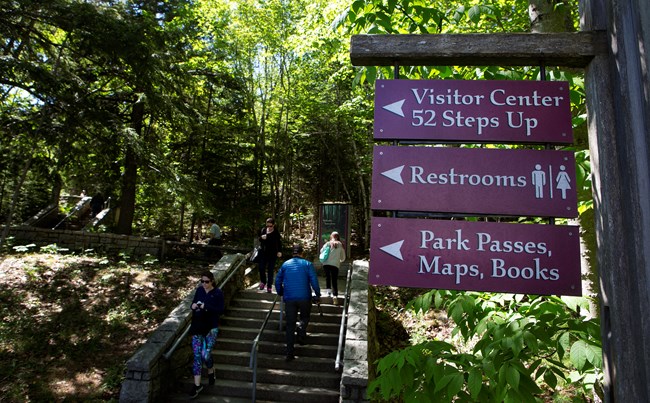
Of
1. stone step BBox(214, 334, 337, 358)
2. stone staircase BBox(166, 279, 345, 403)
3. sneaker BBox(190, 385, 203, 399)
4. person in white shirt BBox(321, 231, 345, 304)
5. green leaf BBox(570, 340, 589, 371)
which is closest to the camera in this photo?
green leaf BBox(570, 340, 589, 371)

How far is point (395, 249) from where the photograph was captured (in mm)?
2273

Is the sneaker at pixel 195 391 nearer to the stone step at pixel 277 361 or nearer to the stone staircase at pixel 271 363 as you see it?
the stone staircase at pixel 271 363

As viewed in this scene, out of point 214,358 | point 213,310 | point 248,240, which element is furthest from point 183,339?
point 248,240

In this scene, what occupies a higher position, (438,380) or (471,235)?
(471,235)

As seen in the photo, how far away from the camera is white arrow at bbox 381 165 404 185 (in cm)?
235

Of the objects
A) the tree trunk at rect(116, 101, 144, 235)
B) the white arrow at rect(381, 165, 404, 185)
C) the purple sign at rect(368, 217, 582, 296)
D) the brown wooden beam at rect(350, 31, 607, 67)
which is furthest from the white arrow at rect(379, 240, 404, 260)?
the tree trunk at rect(116, 101, 144, 235)

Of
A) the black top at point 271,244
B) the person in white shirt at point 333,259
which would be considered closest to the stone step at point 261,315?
the person in white shirt at point 333,259

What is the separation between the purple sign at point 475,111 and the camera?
2.36m

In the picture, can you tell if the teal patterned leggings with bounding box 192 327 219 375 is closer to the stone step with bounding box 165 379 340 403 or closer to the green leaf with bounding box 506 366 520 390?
the stone step with bounding box 165 379 340 403

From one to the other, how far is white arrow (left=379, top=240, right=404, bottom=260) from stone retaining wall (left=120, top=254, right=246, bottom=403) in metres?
5.46

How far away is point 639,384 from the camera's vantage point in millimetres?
1981

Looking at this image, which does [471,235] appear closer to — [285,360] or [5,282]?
[285,360]

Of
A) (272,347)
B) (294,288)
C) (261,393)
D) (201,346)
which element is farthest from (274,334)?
(201,346)

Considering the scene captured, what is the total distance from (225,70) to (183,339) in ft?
40.2
